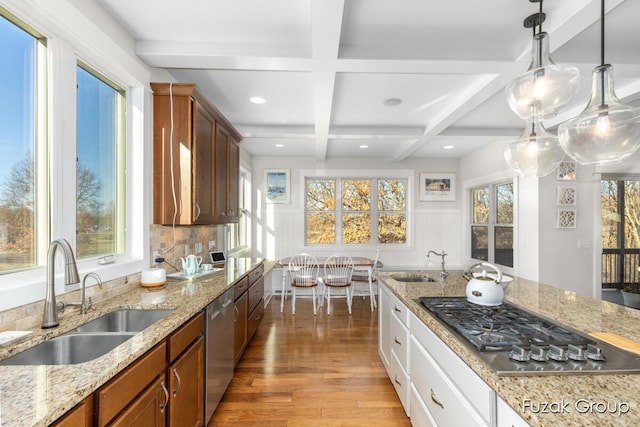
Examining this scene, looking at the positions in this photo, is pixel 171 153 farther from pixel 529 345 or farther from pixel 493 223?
pixel 493 223

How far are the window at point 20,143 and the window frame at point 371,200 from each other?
13.7 feet

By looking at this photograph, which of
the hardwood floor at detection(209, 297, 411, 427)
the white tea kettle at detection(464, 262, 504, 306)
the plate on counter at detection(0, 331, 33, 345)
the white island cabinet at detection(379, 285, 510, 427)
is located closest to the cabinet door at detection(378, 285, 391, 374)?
the white island cabinet at detection(379, 285, 510, 427)

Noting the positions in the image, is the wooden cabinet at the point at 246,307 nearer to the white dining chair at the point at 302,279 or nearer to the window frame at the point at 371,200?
the white dining chair at the point at 302,279

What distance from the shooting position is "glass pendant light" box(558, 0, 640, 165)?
4.53 ft

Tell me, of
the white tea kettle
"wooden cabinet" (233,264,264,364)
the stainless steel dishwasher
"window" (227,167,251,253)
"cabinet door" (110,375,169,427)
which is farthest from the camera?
"window" (227,167,251,253)

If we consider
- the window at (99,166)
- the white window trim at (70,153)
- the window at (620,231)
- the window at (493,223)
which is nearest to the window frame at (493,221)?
the window at (493,223)

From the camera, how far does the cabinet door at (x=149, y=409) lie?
1.08 metres

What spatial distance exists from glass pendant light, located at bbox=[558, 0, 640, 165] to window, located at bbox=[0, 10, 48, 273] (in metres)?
2.62

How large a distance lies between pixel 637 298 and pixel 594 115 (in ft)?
13.0

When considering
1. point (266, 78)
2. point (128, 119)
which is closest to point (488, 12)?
point (266, 78)

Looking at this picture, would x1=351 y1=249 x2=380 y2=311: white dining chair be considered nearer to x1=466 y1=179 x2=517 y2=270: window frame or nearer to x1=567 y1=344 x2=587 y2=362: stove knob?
x1=466 y1=179 x2=517 y2=270: window frame

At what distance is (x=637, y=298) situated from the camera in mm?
3873

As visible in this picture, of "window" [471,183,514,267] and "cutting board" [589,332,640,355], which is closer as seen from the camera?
"cutting board" [589,332,640,355]

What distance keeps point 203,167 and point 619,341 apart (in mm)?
2774
